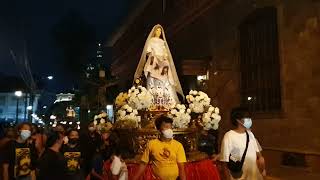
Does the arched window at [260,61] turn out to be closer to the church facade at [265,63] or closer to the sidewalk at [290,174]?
the church facade at [265,63]

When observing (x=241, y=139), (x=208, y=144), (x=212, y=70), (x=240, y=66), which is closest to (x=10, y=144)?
(x=241, y=139)

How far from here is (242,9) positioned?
50.0 ft

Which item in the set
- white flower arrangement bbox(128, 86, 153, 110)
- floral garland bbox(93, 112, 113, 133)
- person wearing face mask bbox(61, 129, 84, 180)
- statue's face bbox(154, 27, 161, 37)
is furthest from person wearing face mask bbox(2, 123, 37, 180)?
statue's face bbox(154, 27, 161, 37)

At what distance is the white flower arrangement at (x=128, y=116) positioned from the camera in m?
8.55

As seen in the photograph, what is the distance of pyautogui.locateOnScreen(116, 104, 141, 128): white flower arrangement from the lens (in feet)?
28.1

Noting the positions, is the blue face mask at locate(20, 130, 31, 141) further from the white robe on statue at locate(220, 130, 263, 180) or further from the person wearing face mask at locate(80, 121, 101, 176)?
the white robe on statue at locate(220, 130, 263, 180)

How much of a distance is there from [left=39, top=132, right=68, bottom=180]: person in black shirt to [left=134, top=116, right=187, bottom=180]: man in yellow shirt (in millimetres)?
1150

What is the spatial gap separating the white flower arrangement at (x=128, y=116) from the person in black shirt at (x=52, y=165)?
8.43 feet

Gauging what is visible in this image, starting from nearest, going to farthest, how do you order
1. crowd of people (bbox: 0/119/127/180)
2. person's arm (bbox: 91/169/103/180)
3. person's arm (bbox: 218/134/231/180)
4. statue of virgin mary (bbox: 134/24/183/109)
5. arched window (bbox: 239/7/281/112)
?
person's arm (bbox: 218/134/231/180)
crowd of people (bbox: 0/119/127/180)
person's arm (bbox: 91/169/103/180)
statue of virgin mary (bbox: 134/24/183/109)
arched window (bbox: 239/7/281/112)

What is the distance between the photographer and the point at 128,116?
8.61 m

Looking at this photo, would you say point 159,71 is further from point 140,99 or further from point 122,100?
point 140,99

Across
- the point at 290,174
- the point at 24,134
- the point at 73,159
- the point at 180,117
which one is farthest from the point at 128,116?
the point at 290,174

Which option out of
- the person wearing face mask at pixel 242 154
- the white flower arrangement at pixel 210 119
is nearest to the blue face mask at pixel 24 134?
the white flower arrangement at pixel 210 119

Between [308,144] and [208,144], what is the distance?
8.97 feet
